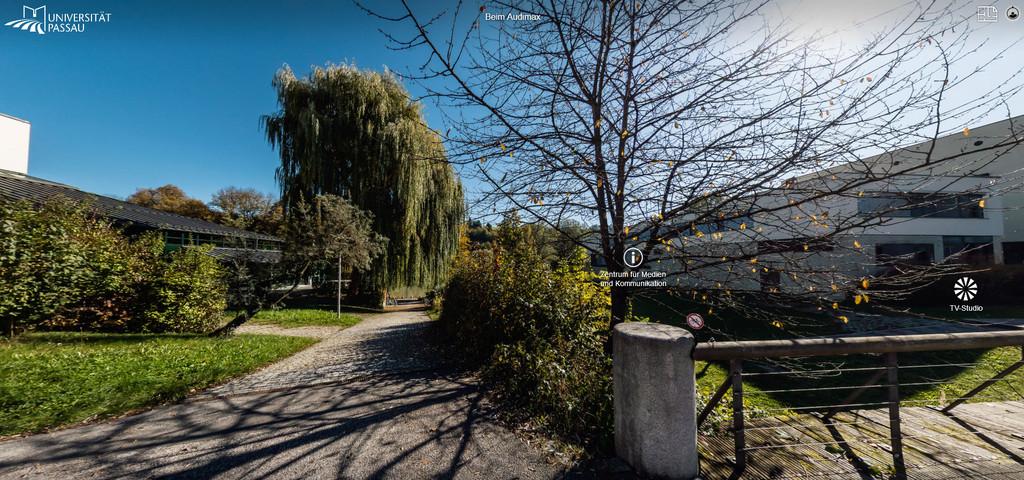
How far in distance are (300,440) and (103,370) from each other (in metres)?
4.09

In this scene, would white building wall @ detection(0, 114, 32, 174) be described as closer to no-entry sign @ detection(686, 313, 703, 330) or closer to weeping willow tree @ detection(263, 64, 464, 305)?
weeping willow tree @ detection(263, 64, 464, 305)

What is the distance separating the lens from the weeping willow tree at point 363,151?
13188 millimetres

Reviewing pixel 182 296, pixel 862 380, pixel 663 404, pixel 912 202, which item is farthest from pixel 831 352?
pixel 182 296

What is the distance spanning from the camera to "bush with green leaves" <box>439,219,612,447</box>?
3100 mm

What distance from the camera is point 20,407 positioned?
341cm

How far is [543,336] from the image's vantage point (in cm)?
426

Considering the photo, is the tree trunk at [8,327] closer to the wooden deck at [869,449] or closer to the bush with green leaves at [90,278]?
the bush with green leaves at [90,278]

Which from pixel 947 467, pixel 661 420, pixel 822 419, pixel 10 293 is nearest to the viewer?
pixel 661 420

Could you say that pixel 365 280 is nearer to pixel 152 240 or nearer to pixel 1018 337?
pixel 152 240

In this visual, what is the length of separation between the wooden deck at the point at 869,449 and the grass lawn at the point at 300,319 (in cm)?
1094

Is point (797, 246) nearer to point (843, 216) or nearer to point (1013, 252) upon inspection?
point (843, 216)

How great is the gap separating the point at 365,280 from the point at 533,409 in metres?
12.9

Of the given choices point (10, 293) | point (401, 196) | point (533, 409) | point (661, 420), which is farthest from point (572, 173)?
point (401, 196)

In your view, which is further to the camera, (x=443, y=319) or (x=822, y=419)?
(x=443, y=319)
